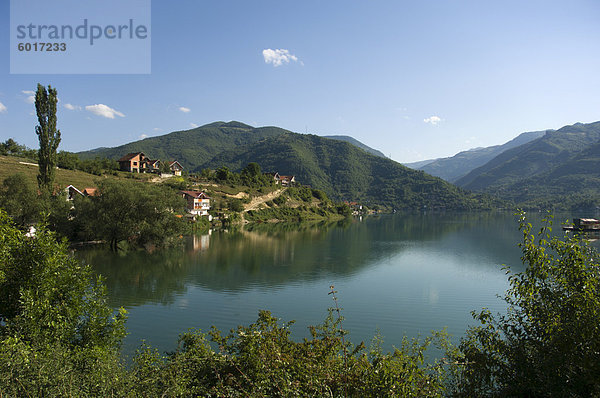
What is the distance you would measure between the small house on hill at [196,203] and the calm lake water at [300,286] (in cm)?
1713

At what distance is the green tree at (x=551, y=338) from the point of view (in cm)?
507

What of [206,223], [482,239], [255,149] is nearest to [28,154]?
[206,223]

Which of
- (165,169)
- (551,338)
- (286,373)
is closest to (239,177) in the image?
(165,169)

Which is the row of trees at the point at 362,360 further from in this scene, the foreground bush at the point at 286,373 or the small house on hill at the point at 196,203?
the small house on hill at the point at 196,203

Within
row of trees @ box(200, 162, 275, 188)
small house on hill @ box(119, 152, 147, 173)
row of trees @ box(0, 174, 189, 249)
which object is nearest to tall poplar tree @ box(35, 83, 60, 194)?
row of trees @ box(0, 174, 189, 249)

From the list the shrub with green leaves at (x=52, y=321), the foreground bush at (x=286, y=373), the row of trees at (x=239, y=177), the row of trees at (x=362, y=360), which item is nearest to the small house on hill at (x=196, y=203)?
the row of trees at (x=239, y=177)

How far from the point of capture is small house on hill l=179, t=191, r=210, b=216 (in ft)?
194

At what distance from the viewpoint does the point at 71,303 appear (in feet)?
30.6

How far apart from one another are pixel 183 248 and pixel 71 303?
93.5ft

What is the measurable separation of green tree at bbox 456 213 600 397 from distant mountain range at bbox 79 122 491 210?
139535 millimetres

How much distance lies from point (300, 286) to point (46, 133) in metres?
28.3

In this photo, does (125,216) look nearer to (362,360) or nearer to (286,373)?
(362,360)

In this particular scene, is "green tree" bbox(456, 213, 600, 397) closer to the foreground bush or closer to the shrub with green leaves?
the foreground bush

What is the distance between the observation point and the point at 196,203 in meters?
60.5
